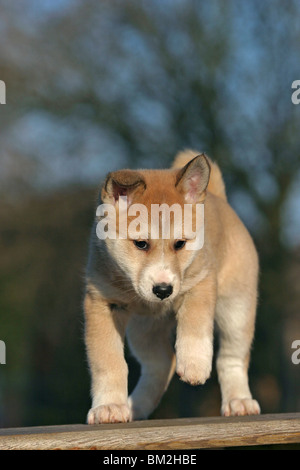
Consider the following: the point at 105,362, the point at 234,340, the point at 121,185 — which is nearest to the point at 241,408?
the point at 234,340

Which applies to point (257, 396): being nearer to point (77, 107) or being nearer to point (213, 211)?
point (77, 107)

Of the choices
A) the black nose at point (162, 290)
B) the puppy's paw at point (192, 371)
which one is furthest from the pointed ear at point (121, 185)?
the puppy's paw at point (192, 371)

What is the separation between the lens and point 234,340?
5.37m

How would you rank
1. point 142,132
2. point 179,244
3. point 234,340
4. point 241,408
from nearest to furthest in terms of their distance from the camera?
point 179,244, point 241,408, point 234,340, point 142,132

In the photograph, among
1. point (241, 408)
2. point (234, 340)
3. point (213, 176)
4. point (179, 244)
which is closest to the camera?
point (179, 244)

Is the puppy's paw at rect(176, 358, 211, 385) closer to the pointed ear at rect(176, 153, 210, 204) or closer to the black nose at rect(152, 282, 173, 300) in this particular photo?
the black nose at rect(152, 282, 173, 300)

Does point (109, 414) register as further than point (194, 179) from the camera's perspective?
No

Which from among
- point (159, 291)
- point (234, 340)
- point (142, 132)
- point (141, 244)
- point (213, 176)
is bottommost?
point (234, 340)

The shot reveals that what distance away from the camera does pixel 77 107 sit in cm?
1563

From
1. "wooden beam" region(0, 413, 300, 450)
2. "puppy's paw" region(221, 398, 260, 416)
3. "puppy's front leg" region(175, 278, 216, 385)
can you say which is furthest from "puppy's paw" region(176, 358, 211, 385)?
"puppy's paw" region(221, 398, 260, 416)

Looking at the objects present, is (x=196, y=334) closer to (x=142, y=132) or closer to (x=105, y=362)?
(x=105, y=362)

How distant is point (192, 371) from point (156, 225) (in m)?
0.80

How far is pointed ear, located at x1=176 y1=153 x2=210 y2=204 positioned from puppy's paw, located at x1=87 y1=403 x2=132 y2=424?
124cm

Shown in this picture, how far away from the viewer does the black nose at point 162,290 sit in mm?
4066
